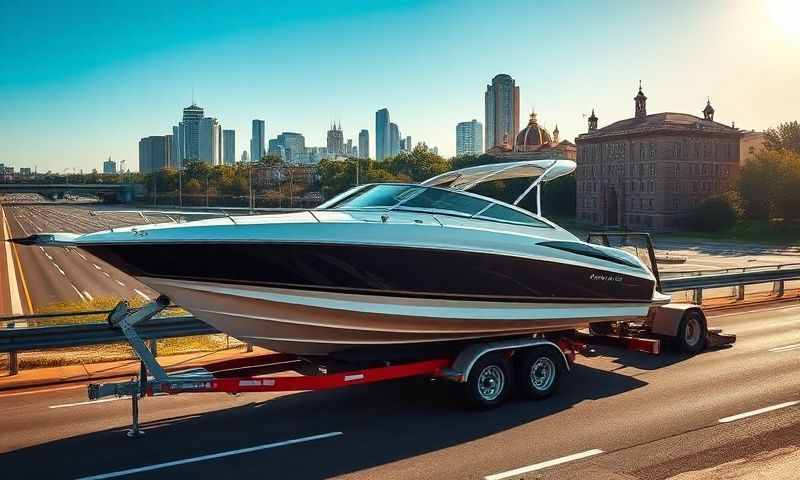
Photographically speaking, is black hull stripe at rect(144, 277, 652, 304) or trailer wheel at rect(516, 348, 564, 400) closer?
black hull stripe at rect(144, 277, 652, 304)

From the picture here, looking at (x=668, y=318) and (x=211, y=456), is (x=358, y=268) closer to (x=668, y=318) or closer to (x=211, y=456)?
(x=211, y=456)

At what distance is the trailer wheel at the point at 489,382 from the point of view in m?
8.93

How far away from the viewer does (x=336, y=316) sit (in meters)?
8.16

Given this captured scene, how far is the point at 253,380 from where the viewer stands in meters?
7.87

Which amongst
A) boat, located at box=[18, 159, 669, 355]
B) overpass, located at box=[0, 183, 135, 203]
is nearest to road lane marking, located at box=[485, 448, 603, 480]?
boat, located at box=[18, 159, 669, 355]

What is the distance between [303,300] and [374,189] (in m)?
2.37

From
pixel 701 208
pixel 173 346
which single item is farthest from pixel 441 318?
pixel 701 208

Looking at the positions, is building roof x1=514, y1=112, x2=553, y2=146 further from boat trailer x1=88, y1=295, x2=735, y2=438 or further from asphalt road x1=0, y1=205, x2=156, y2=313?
boat trailer x1=88, y1=295, x2=735, y2=438

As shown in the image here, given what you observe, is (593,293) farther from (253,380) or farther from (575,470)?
(253,380)

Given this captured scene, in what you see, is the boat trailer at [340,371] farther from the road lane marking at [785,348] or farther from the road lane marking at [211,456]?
the road lane marking at [785,348]

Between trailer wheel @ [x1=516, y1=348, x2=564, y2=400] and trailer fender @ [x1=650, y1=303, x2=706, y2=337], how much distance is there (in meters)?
3.53

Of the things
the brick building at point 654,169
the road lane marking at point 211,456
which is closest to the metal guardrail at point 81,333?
the road lane marking at point 211,456

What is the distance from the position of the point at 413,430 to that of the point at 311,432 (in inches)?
46.4

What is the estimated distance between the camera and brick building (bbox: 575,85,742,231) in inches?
3861
